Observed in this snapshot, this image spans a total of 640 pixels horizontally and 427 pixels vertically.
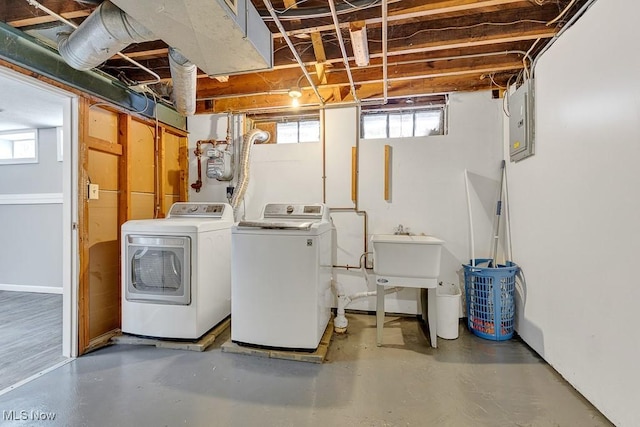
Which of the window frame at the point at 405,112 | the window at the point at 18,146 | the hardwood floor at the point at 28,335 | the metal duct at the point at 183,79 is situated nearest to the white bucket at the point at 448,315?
the window frame at the point at 405,112

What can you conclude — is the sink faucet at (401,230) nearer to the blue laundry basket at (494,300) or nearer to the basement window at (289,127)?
the blue laundry basket at (494,300)

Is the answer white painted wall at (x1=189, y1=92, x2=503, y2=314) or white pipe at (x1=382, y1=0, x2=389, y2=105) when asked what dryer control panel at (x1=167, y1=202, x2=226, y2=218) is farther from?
white pipe at (x1=382, y1=0, x2=389, y2=105)

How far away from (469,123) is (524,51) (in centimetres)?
71

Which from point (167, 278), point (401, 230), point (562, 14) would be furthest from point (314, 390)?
point (562, 14)

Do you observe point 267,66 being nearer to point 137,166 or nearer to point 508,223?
point 137,166

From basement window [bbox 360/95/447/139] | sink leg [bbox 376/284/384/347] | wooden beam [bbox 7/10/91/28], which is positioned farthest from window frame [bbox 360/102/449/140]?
wooden beam [bbox 7/10/91/28]

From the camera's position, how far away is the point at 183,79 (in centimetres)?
235

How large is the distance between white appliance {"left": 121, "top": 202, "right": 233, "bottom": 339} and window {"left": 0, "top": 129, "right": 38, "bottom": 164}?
307 cm

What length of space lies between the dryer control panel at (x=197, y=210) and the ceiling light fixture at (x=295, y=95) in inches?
52.4

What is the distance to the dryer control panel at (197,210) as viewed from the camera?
295cm

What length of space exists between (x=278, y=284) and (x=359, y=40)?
1.89 metres

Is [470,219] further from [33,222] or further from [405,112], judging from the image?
[33,222]

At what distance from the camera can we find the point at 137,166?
2.88 metres

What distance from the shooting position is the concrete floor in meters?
1.60
